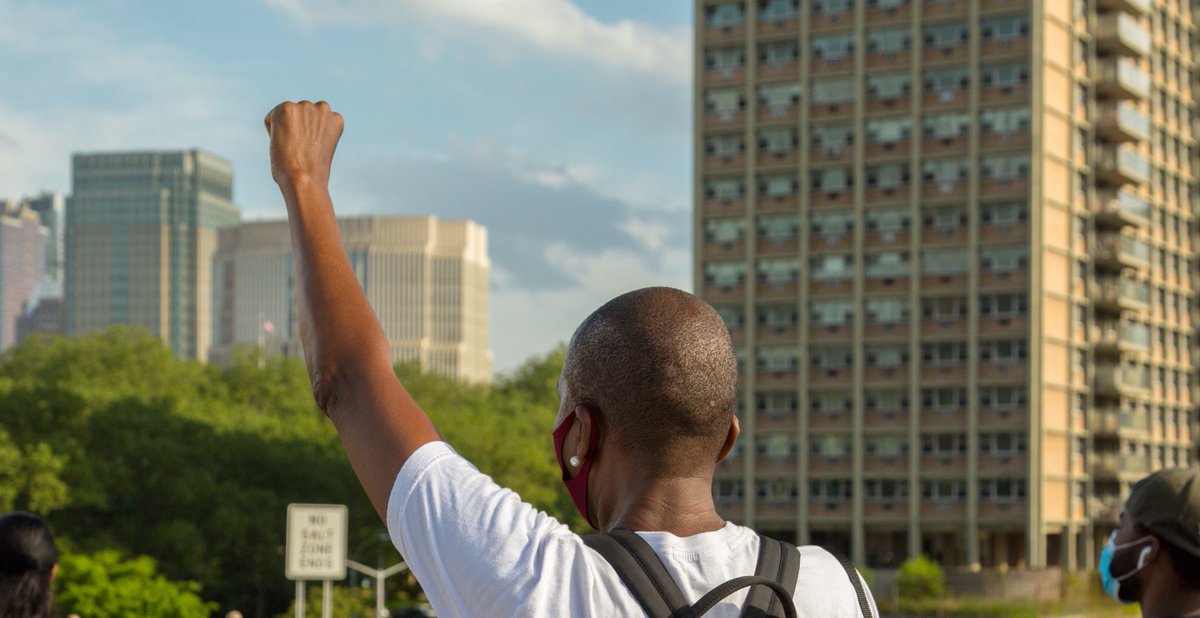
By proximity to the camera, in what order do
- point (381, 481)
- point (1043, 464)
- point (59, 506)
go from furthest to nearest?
point (1043, 464)
point (59, 506)
point (381, 481)

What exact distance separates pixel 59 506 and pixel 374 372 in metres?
70.8

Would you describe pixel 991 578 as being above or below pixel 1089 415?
below

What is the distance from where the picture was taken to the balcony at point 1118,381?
94.2 metres

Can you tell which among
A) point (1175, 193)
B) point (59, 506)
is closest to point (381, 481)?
point (59, 506)

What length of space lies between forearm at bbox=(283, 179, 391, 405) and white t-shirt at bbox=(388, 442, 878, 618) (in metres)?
0.19

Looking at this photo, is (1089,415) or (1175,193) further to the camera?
(1175,193)

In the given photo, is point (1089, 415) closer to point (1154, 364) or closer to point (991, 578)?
point (1154, 364)

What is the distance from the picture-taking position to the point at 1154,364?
9962cm

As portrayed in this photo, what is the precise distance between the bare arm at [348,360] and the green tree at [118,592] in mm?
61631

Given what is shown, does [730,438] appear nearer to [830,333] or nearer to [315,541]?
[315,541]

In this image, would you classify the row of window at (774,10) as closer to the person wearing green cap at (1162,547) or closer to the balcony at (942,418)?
the balcony at (942,418)

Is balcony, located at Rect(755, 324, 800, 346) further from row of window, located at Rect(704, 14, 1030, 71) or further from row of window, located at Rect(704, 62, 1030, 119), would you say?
row of window, located at Rect(704, 14, 1030, 71)

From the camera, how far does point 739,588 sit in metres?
2.60

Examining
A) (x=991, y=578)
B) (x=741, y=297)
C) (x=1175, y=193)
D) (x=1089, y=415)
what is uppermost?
(x=1175, y=193)
